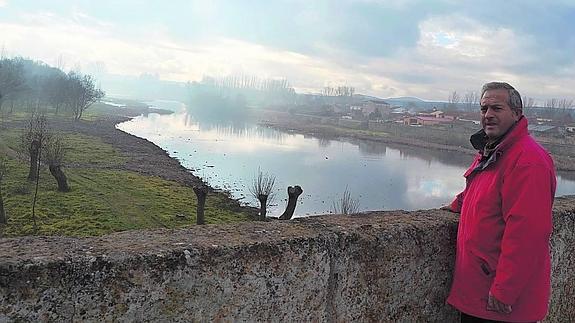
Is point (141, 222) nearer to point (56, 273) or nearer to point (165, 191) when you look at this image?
point (165, 191)

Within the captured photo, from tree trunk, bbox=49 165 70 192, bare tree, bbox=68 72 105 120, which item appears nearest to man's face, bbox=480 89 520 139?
tree trunk, bbox=49 165 70 192

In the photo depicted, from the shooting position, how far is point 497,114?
2258 mm

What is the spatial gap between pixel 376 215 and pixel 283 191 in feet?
88.2

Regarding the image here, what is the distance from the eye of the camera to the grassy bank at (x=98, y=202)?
65.5ft

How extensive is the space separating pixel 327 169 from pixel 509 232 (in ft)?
122

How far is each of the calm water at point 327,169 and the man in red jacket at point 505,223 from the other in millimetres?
22778

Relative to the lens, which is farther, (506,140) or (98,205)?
(98,205)

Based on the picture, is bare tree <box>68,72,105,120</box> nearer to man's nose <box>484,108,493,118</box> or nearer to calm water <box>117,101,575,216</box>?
calm water <box>117,101,575,216</box>

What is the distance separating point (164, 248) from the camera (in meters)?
1.70

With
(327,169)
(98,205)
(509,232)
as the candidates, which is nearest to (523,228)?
(509,232)

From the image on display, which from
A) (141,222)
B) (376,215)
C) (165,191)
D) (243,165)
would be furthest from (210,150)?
(376,215)

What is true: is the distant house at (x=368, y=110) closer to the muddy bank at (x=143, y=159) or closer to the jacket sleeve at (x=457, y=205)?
the muddy bank at (x=143, y=159)

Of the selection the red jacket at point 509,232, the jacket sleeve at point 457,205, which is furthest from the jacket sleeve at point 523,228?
the jacket sleeve at point 457,205

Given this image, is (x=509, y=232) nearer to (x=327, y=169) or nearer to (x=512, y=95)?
(x=512, y=95)
